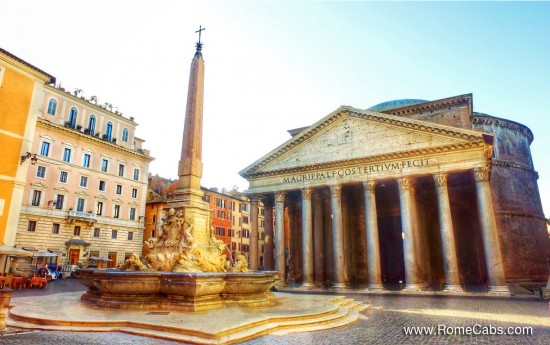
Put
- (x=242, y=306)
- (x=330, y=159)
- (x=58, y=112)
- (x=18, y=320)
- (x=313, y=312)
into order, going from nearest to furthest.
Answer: (x=18, y=320)
(x=313, y=312)
(x=242, y=306)
(x=330, y=159)
(x=58, y=112)

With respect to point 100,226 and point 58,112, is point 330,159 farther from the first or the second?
point 58,112

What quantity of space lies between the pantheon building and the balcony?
569 inches

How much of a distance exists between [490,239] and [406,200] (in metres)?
4.60

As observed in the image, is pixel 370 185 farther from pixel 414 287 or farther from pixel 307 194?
pixel 414 287

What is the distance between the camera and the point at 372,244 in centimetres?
2044

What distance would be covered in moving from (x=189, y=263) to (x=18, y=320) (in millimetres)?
3659

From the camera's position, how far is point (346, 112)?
22.9 metres

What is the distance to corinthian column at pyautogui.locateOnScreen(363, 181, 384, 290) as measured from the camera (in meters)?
19.8

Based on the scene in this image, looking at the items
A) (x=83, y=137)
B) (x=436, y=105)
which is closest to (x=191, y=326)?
(x=436, y=105)

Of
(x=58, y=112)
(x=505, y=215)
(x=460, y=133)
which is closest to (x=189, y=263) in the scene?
(x=460, y=133)

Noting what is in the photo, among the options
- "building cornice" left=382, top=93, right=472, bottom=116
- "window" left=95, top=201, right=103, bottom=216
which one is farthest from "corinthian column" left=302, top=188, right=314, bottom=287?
"window" left=95, top=201, right=103, bottom=216

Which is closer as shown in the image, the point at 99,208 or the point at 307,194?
the point at 307,194

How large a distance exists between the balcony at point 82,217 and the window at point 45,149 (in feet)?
16.9

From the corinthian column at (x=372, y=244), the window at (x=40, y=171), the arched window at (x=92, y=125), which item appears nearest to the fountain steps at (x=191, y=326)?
the corinthian column at (x=372, y=244)
